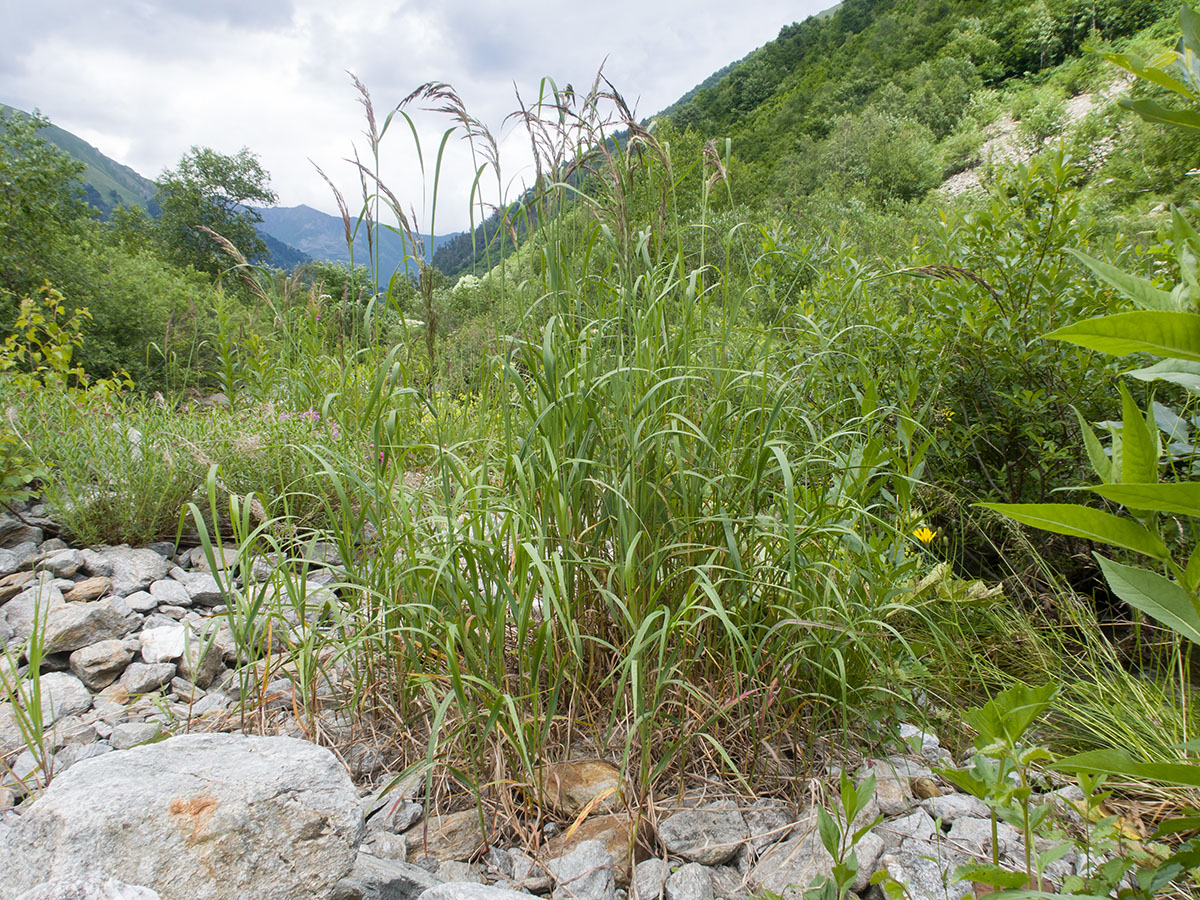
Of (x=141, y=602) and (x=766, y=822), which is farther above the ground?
(x=141, y=602)

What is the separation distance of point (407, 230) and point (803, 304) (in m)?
1.71

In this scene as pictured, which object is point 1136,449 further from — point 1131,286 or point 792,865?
point 792,865

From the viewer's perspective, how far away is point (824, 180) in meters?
20.1

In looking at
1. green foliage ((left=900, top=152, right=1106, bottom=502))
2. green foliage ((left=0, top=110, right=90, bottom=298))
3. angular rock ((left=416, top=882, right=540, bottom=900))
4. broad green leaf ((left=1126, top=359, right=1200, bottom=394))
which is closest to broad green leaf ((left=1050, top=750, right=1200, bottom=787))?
broad green leaf ((left=1126, top=359, right=1200, bottom=394))

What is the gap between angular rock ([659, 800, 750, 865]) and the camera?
49.4 inches

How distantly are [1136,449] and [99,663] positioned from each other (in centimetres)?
257

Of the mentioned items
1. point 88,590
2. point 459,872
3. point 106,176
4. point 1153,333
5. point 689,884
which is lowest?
point 689,884

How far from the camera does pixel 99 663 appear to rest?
197 centimetres

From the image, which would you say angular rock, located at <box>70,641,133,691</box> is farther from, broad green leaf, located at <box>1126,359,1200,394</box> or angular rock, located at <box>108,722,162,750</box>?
broad green leaf, located at <box>1126,359,1200,394</box>

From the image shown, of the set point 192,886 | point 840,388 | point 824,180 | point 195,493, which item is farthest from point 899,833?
point 824,180

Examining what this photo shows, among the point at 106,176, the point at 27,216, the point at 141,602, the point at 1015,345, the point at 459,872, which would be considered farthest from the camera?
the point at 106,176

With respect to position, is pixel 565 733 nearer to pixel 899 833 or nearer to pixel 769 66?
pixel 899 833

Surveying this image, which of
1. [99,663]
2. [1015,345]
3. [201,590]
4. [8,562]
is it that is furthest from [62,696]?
[1015,345]

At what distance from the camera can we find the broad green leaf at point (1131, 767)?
641 millimetres
